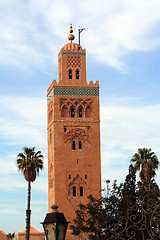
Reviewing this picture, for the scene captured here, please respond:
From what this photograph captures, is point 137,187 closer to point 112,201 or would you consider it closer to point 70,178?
point 112,201

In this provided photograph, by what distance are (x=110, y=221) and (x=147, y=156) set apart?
9307 millimetres

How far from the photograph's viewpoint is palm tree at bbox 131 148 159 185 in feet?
133

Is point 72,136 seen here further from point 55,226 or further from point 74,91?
point 55,226

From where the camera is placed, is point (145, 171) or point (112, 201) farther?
point (145, 171)

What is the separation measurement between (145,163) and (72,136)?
7064 mm

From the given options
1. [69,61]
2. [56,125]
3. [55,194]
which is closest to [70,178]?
[55,194]

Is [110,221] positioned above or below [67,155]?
below

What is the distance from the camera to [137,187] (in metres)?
35.9

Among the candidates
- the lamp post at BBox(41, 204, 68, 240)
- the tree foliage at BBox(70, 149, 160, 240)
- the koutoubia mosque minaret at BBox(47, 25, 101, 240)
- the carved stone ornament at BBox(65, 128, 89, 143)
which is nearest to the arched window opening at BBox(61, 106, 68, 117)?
the koutoubia mosque minaret at BBox(47, 25, 101, 240)

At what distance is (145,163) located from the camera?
41.0m

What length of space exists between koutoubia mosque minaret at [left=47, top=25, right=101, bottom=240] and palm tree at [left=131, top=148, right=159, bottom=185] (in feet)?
13.5

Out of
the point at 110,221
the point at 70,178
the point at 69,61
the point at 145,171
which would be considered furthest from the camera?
the point at 69,61

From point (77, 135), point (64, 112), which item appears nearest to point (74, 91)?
point (64, 112)

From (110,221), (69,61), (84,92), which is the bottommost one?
(110,221)
